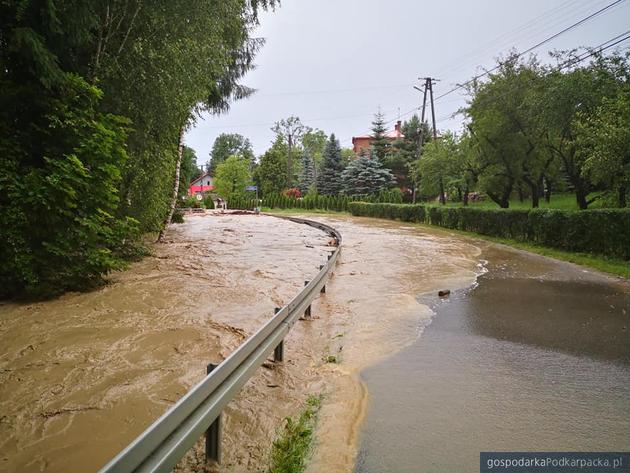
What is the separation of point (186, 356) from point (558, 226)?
1444 cm

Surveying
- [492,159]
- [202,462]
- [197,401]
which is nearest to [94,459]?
[202,462]

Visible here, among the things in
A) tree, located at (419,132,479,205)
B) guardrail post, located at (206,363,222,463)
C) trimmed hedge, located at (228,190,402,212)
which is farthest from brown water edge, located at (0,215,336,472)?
trimmed hedge, located at (228,190,402,212)

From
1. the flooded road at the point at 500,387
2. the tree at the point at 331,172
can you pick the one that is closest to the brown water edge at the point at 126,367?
the flooded road at the point at 500,387

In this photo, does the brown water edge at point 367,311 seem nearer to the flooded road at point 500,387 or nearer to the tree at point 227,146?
the flooded road at point 500,387

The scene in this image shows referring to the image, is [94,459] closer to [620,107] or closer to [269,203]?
[620,107]

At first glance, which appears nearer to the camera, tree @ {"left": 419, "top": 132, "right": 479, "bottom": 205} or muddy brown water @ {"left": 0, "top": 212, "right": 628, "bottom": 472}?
muddy brown water @ {"left": 0, "top": 212, "right": 628, "bottom": 472}

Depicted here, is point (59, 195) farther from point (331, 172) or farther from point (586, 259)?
point (331, 172)

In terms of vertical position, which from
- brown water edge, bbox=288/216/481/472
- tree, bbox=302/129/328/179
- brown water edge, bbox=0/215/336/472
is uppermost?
tree, bbox=302/129/328/179

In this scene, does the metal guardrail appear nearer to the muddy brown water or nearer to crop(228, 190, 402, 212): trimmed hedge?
the muddy brown water

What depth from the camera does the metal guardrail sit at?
78.7 inches

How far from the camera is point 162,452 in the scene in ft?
7.14

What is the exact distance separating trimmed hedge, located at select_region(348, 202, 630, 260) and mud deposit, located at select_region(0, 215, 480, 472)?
5.57 metres

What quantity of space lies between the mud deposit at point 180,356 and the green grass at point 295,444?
8 centimetres

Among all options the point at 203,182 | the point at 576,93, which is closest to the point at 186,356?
the point at 576,93
